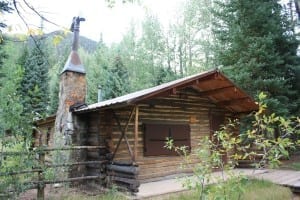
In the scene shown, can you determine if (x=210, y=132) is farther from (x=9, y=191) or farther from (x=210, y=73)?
(x=9, y=191)

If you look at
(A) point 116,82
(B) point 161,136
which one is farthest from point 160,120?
(A) point 116,82

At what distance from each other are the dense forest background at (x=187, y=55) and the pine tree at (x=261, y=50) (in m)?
0.04

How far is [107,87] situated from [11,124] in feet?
58.0

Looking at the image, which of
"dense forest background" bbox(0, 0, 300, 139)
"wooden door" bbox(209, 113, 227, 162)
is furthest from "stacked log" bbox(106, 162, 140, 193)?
"wooden door" bbox(209, 113, 227, 162)

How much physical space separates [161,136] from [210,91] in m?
2.48

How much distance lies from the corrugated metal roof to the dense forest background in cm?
153

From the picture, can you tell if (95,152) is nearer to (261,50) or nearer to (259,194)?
(259,194)

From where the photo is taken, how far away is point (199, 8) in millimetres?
23078

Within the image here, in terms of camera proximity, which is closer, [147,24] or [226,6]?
[226,6]

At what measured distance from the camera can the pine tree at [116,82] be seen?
74.0 feet

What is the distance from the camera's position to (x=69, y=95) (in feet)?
32.0

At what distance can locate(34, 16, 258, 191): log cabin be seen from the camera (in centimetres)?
802

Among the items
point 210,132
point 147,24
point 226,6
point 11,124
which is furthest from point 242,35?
point 147,24

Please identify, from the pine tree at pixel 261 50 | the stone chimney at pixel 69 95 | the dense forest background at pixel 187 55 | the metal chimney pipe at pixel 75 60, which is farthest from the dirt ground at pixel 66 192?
the pine tree at pixel 261 50
